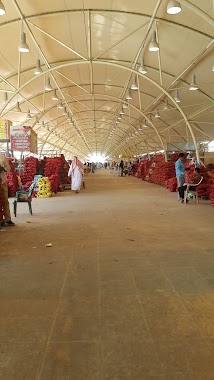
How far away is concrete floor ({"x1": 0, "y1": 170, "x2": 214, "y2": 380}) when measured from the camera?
2.43 metres

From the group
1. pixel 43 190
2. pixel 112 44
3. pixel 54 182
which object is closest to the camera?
pixel 43 190

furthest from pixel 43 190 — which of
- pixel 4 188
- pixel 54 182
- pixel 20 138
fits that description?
pixel 4 188

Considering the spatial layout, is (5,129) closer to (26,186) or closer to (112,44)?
A: (26,186)

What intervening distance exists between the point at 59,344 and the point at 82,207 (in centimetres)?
840

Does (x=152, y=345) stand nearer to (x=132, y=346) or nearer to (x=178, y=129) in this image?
(x=132, y=346)

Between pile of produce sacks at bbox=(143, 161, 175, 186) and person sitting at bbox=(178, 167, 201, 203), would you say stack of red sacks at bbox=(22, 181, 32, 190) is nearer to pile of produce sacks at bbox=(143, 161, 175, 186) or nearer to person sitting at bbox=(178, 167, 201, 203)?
person sitting at bbox=(178, 167, 201, 203)

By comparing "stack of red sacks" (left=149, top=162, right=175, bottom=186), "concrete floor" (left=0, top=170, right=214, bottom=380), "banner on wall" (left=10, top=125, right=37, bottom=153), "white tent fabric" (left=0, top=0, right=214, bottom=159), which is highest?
"white tent fabric" (left=0, top=0, right=214, bottom=159)

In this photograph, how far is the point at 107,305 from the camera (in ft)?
11.2

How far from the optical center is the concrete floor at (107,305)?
2.43 meters

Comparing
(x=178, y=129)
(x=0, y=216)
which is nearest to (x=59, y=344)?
(x=0, y=216)

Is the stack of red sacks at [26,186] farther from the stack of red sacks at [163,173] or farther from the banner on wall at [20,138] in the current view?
the stack of red sacks at [163,173]

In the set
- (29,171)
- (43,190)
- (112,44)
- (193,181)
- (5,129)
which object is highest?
(112,44)

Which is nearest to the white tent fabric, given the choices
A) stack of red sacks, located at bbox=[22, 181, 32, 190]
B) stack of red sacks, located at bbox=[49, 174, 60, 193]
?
stack of red sacks, located at bbox=[49, 174, 60, 193]

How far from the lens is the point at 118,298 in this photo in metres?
3.59
